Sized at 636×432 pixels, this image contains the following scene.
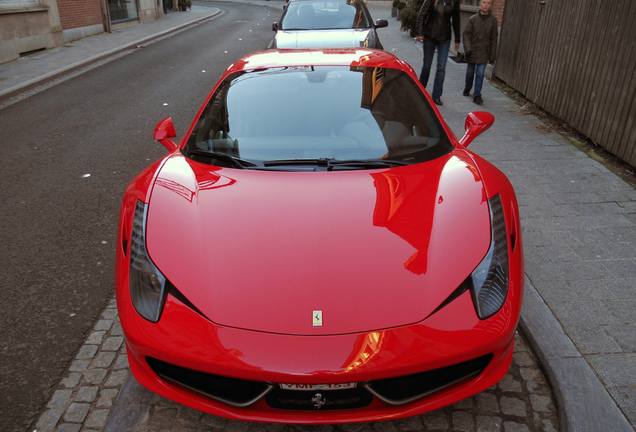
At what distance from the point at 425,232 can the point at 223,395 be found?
1122 millimetres

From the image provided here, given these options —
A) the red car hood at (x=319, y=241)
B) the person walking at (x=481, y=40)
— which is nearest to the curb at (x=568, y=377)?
the red car hood at (x=319, y=241)

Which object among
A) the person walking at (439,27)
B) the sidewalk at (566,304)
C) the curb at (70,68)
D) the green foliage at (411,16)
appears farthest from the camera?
the green foliage at (411,16)

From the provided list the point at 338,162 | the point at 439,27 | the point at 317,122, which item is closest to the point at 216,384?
the point at 338,162

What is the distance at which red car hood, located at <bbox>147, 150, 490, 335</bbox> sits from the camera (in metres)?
1.95

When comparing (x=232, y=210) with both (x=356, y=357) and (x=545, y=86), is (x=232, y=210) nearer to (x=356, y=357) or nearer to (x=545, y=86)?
(x=356, y=357)

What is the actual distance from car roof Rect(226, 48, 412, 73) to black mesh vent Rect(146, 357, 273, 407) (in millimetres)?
2232

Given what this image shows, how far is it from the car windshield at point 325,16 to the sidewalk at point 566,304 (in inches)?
149

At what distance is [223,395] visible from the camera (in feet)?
6.53

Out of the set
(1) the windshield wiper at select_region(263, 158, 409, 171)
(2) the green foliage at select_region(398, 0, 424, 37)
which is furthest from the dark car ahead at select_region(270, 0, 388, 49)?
(2) the green foliage at select_region(398, 0, 424, 37)

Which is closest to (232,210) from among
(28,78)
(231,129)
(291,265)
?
(291,265)

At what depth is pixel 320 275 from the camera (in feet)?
6.76

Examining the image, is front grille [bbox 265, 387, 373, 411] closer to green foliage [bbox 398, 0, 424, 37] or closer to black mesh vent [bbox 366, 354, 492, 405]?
black mesh vent [bbox 366, 354, 492, 405]

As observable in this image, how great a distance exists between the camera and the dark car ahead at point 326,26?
7945mm

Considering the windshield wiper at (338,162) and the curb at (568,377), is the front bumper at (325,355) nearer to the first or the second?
the curb at (568,377)
